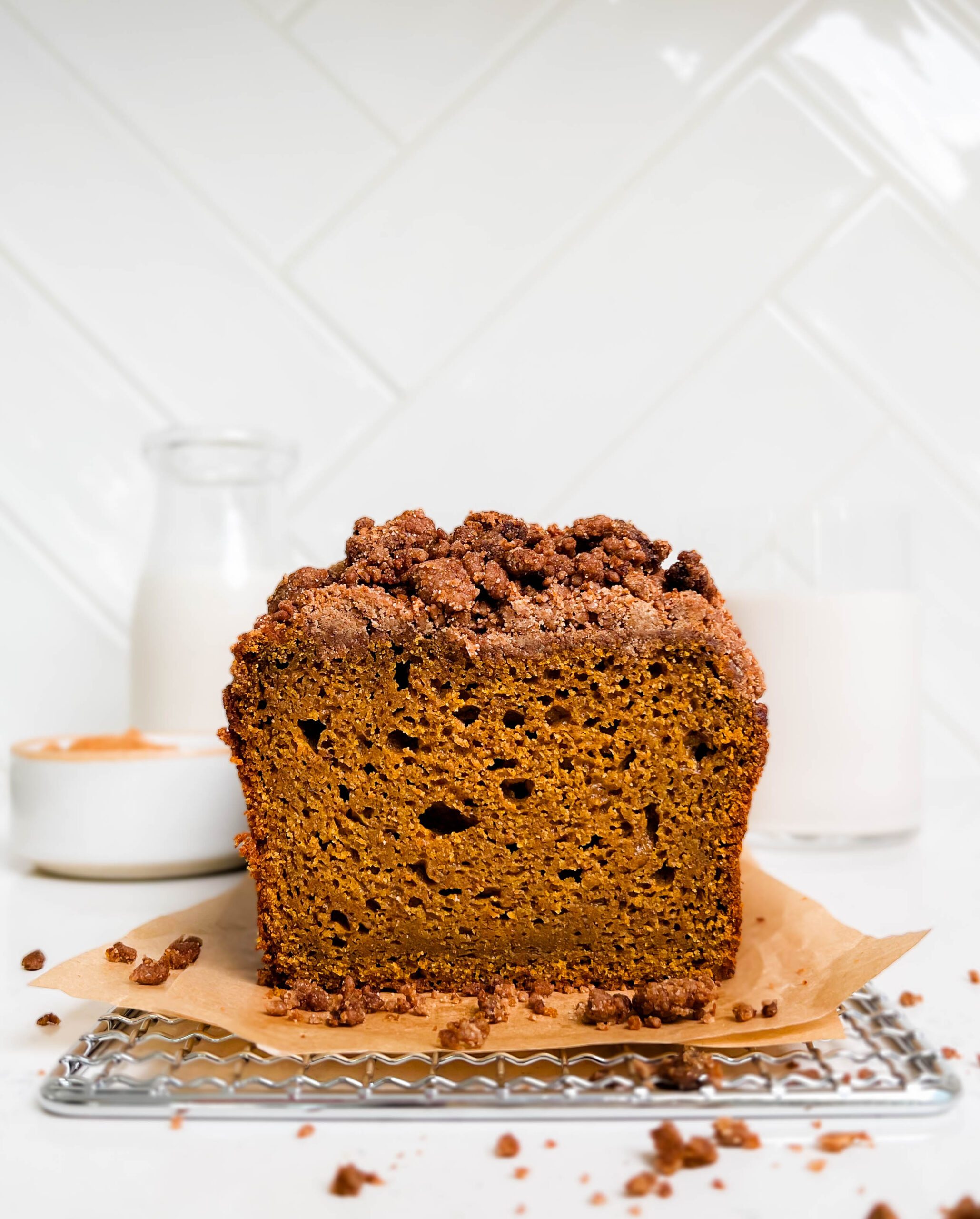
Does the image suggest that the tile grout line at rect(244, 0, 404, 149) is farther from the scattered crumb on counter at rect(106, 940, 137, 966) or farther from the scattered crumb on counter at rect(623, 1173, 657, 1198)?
the scattered crumb on counter at rect(623, 1173, 657, 1198)

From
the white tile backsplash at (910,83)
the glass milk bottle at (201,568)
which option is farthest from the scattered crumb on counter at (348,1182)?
the white tile backsplash at (910,83)

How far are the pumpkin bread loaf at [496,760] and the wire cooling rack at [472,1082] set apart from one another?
22cm

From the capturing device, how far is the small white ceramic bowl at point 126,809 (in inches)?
68.2

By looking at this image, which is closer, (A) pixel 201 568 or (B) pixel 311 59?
(A) pixel 201 568

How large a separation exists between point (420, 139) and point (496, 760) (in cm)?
183

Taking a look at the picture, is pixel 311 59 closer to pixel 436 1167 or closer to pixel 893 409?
pixel 893 409

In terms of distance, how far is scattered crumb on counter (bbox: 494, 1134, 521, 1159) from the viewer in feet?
2.77

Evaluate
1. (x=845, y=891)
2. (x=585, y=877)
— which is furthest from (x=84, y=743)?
(x=845, y=891)

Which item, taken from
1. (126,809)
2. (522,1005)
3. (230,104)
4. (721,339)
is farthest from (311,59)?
(522,1005)

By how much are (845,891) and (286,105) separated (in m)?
2.06

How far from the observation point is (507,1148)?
843 mm

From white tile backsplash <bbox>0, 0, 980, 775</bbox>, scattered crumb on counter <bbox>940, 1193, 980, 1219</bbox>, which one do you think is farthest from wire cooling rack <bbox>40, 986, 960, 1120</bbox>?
white tile backsplash <bbox>0, 0, 980, 775</bbox>

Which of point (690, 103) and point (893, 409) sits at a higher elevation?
point (690, 103)

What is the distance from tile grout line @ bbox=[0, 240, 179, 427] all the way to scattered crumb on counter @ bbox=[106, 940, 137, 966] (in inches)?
64.2
